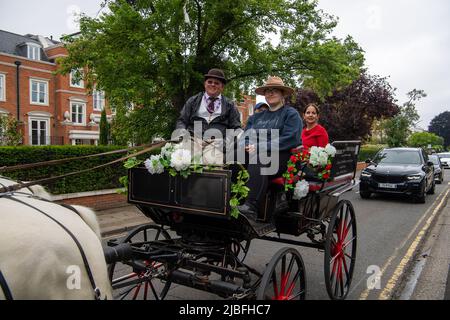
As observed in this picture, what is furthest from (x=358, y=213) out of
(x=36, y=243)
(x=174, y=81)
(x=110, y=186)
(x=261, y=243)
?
(x=36, y=243)

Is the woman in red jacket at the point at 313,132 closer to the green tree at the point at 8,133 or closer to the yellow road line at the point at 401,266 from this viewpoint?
the yellow road line at the point at 401,266

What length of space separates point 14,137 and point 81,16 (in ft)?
33.7

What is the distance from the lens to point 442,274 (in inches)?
200

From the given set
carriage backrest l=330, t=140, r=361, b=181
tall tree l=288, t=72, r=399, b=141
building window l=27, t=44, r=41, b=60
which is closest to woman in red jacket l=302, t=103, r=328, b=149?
carriage backrest l=330, t=140, r=361, b=181

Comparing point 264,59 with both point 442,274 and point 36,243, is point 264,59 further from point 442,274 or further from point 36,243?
point 36,243

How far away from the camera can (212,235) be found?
12.1ft

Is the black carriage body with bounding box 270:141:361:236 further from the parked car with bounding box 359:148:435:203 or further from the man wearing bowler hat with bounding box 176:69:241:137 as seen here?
the parked car with bounding box 359:148:435:203

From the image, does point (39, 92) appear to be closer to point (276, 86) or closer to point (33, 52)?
point (33, 52)

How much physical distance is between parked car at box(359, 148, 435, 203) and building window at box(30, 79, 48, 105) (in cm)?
2731

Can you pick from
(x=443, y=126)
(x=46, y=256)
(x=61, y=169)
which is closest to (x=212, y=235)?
(x=46, y=256)

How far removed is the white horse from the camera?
6.11 ft

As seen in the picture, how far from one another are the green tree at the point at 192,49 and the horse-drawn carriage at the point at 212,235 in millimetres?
5949

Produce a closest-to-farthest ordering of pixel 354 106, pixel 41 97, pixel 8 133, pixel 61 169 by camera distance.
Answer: pixel 61 169 < pixel 8 133 < pixel 354 106 < pixel 41 97

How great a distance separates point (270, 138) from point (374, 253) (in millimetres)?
3511
